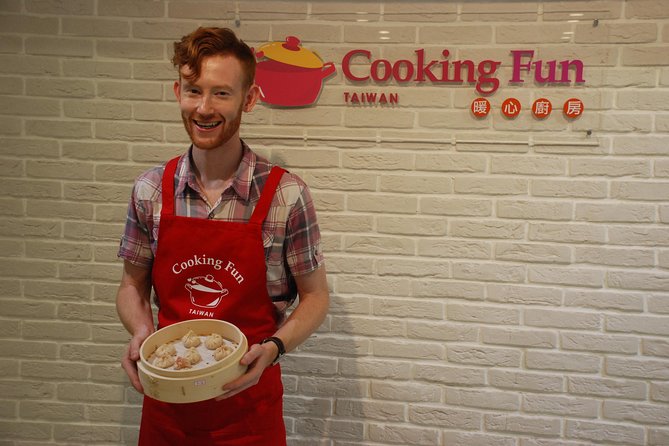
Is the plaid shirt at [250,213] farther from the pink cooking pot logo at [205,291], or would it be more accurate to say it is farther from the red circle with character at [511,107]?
the red circle with character at [511,107]

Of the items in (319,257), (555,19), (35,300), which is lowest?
(35,300)

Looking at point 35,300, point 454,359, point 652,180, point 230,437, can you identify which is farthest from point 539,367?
point 35,300

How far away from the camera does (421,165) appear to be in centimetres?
234

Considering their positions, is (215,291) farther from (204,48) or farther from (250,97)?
(204,48)

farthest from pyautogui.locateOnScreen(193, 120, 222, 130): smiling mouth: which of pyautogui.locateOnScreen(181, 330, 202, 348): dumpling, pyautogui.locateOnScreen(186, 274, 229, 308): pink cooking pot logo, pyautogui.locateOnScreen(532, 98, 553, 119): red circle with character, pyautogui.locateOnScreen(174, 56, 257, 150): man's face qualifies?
pyautogui.locateOnScreen(532, 98, 553, 119): red circle with character

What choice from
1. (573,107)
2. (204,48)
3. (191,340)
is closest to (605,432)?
(573,107)

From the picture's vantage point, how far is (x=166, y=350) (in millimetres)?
1422

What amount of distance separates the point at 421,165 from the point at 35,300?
178 cm

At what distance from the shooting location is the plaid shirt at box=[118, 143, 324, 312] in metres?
1.68

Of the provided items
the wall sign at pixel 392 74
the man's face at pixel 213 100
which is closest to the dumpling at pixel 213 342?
the man's face at pixel 213 100

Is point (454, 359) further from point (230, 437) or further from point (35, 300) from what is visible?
point (35, 300)

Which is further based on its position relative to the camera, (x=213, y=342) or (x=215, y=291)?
(x=215, y=291)

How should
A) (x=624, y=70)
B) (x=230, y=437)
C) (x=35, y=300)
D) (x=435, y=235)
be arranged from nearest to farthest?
(x=230, y=437) < (x=624, y=70) < (x=435, y=235) < (x=35, y=300)

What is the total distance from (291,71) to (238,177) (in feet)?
2.70
